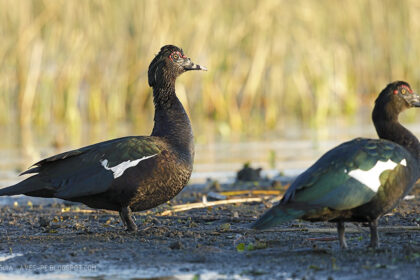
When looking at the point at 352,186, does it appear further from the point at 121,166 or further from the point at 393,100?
the point at 121,166

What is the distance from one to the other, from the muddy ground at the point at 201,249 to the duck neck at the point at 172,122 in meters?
0.77

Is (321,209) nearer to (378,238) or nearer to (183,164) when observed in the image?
(378,238)

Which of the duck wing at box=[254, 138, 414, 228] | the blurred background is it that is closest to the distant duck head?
the duck wing at box=[254, 138, 414, 228]

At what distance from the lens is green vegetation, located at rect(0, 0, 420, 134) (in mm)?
16766

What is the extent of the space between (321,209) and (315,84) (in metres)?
12.1

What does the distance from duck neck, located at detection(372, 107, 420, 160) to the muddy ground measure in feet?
2.40

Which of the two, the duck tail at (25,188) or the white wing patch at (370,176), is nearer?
the white wing patch at (370,176)

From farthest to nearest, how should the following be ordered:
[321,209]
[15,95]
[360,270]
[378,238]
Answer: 1. [15,95]
2. [378,238]
3. [321,209]
4. [360,270]

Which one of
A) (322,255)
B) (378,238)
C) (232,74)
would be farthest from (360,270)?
(232,74)

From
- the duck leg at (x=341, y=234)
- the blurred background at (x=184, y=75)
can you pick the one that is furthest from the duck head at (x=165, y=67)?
the blurred background at (x=184, y=75)

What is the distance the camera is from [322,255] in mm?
5879

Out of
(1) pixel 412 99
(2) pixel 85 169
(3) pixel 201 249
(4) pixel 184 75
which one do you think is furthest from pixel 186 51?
(3) pixel 201 249

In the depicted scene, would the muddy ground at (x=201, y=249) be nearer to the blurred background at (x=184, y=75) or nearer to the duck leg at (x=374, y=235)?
the duck leg at (x=374, y=235)

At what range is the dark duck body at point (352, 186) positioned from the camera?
5770 millimetres
